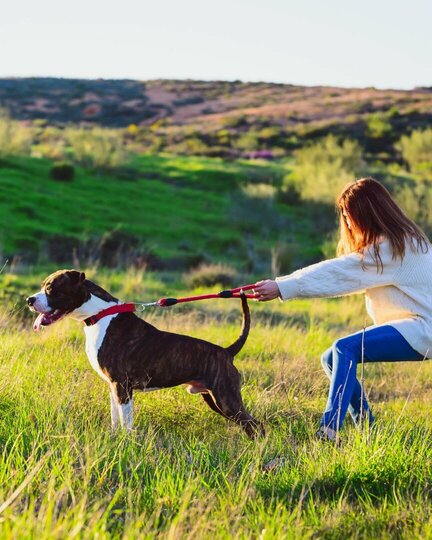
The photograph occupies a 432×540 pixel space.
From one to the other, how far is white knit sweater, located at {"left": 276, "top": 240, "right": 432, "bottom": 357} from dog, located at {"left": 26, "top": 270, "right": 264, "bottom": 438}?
671 mm

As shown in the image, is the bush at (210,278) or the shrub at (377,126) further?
the shrub at (377,126)

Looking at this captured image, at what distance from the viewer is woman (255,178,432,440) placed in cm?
531

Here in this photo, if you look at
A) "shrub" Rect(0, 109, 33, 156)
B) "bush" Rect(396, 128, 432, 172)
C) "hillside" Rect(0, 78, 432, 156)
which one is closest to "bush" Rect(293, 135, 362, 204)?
"bush" Rect(396, 128, 432, 172)

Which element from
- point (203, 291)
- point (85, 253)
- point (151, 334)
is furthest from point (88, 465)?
point (85, 253)

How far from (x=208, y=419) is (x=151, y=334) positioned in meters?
0.95

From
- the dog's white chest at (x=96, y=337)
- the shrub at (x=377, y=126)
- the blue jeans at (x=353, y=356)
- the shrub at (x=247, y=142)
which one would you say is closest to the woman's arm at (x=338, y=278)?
the blue jeans at (x=353, y=356)

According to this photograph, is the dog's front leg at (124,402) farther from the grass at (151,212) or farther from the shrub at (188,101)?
the shrub at (188,101)

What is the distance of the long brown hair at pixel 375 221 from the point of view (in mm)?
5309

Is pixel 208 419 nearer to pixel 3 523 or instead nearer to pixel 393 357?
pixel 393 357

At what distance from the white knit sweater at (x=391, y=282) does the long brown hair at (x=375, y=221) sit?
5cm

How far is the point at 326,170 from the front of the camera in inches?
1352

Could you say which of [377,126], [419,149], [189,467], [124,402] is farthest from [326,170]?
[189,467]

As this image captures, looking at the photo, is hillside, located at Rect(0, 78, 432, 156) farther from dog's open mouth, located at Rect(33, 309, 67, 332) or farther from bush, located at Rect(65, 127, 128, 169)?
dog's open mouth, located at Rect(33, 309, 67, 332)

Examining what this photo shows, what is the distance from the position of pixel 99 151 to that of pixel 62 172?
478 centimetres
